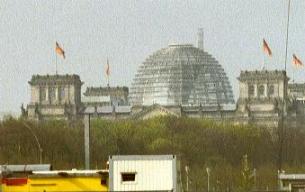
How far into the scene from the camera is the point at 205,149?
→ 142000mm

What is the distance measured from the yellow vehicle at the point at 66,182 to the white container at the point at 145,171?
70cm

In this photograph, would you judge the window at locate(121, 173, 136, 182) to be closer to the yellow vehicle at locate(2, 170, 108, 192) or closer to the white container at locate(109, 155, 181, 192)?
the white container at locate(109, 155, 181, 192)

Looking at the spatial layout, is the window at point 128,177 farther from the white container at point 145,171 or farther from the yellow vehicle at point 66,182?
the yellow vehicle at point 66,182

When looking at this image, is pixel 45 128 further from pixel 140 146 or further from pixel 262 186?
pixel 262 186

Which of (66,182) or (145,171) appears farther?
(66,182)

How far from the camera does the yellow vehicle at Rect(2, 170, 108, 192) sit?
44250mm

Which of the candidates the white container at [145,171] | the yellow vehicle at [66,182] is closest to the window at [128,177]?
the white container at [145,171]

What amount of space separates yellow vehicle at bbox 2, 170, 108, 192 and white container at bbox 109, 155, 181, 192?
70 centimetres

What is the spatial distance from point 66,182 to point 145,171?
221 cm

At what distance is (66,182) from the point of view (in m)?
44.2

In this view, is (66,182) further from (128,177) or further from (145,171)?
(145,171)

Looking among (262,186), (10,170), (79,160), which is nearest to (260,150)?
(79,160)

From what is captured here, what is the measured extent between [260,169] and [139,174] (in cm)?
7756

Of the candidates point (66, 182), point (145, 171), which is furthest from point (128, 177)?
point (66, 182)
